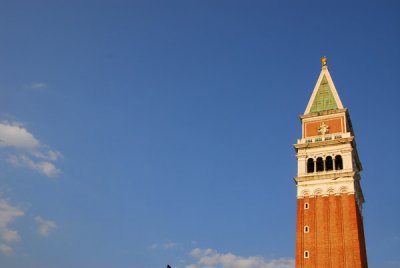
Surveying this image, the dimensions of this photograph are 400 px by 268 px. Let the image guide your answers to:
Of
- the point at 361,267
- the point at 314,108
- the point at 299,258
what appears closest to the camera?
the point at 361,267

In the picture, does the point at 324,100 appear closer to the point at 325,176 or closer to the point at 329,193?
the point at 325,176

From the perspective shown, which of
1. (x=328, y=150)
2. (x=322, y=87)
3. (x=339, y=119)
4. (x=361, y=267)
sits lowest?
(x=361, y=267)

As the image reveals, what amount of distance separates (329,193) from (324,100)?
17.5 meters

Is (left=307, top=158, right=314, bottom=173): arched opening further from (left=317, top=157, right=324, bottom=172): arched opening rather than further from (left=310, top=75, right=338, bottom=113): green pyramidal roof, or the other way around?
(left=310, top=75, right=338, bottom=113): green pyramidal roof

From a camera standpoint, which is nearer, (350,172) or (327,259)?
(327,259)

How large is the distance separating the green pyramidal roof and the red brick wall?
16.0m

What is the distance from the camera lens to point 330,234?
58062 mm

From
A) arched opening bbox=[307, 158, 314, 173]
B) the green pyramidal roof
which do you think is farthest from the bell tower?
the green pyramidal roof

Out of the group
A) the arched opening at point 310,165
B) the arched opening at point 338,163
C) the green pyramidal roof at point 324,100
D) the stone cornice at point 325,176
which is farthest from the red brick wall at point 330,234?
the green pyramidal roof at point 324,100

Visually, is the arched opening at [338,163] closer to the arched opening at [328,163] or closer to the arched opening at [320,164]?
the arched opening at [328,163]

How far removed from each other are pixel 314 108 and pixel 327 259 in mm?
25092

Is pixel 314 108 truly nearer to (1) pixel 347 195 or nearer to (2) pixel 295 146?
(2) pixel 295 146

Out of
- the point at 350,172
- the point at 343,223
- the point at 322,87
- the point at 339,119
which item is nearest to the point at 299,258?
the point at 343,223

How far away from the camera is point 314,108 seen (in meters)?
71.1
